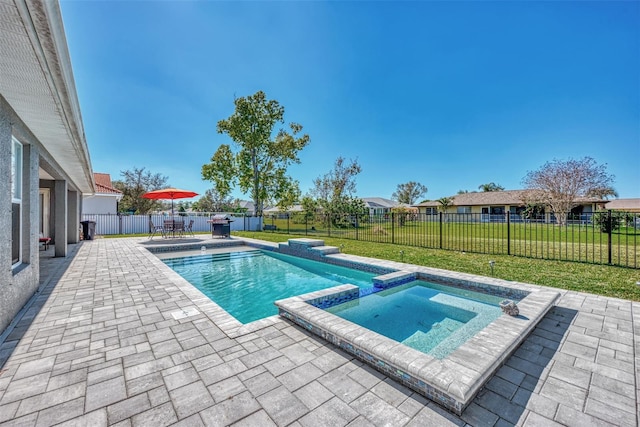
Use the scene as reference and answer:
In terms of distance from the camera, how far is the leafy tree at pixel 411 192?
58.1 metres

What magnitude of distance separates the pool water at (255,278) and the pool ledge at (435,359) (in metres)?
1.98

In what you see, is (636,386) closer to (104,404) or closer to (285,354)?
(285,354)

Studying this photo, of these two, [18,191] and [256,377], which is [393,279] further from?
[18,191]

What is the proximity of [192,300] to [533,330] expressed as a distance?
4.78 m

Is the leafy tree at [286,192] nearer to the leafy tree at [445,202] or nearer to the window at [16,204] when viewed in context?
the window at [16,204]

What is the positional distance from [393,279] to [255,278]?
370cm

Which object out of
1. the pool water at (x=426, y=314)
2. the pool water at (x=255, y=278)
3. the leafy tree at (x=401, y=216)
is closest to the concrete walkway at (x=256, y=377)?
the pool water at (x=426, y=314)

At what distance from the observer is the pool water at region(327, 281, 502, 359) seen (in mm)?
3748

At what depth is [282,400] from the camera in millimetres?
2000

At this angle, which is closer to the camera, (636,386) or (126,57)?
(636,386)

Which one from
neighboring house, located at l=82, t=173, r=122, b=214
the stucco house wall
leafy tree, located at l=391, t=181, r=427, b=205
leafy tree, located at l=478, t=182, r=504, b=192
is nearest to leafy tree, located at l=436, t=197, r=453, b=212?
leafy tree, located at l=391, t=181, r=427, b=205

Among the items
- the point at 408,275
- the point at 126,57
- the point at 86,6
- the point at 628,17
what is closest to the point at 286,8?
the point at 86,6

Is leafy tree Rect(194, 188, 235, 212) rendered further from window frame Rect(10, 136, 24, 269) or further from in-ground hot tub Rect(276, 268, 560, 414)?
in-ground hot tub Rect(276, 268, 560, 414)

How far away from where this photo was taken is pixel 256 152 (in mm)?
22672
